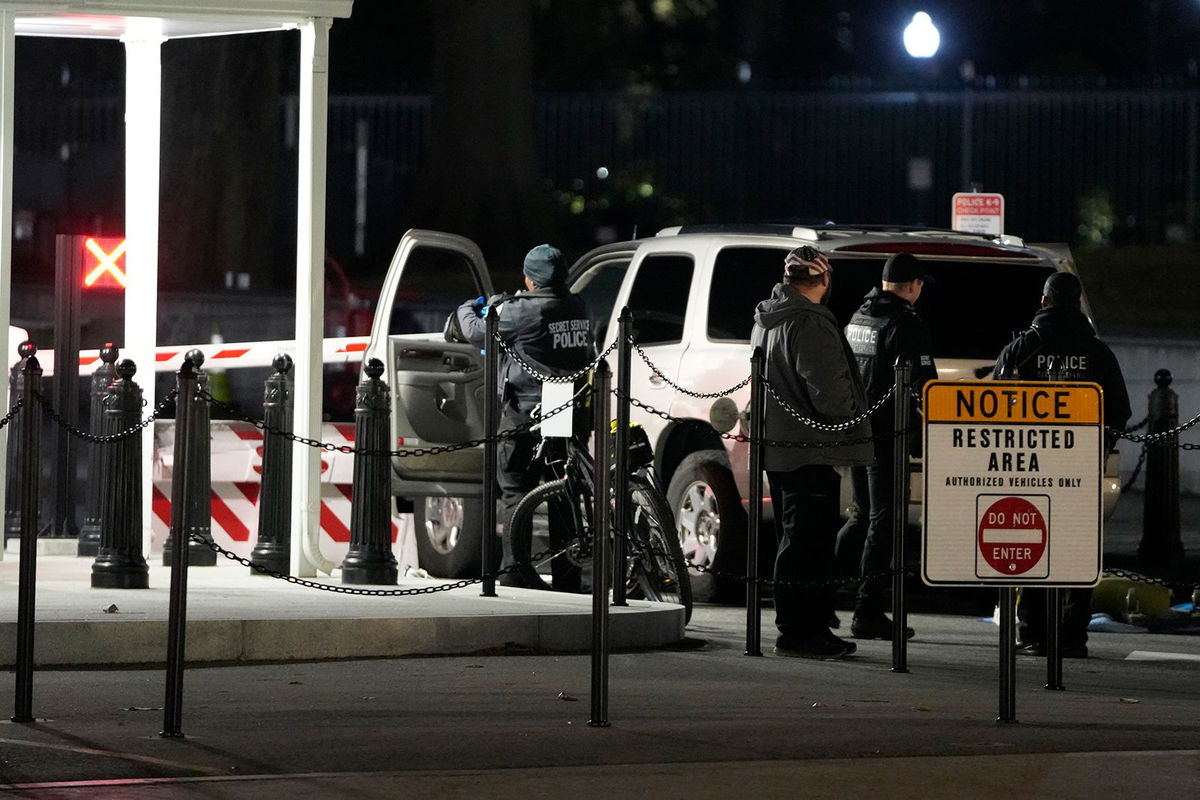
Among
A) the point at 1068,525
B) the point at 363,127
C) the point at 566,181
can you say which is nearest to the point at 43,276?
the point at 363,127

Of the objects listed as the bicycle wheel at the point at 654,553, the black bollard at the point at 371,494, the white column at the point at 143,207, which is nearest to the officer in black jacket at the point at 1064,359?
the bicycle wheel at the point at 654,553

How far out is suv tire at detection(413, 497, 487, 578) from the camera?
14195 millimetres

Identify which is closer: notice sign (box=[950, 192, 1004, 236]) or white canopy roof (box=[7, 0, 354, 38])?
white canopy roof (box=[7, 0, 354, 38])

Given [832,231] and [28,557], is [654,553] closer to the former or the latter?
[832,231]

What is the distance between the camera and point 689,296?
1366 centimetres

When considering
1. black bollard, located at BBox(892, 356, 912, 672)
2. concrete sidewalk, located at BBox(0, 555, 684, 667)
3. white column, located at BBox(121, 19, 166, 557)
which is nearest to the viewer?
concrete sidewalk, located at BBox(0, 555, 684, 667)

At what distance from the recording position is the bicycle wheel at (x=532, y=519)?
487 inches

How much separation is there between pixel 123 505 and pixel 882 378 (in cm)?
368

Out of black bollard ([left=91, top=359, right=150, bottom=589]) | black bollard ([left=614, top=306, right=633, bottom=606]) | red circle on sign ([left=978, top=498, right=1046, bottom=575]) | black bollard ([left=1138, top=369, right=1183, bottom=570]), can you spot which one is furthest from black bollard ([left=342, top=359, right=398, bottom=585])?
black bollard ([left=1138, top=369, right=1183, bottom=570])

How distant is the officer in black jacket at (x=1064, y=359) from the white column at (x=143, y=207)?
4846 millimetres

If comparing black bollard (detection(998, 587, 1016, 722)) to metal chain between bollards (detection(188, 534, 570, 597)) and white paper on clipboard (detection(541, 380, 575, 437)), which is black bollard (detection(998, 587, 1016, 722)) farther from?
white paper on clipboard (detection(541, 380, 575, 437))

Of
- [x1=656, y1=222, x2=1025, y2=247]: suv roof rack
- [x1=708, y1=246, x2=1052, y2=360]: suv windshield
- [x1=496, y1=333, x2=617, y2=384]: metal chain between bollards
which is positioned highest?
[x1=656, y1=222, x2=1025, y2=247]: suv roof rack

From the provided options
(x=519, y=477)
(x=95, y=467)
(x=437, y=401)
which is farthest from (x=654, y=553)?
(x=95, y=467)

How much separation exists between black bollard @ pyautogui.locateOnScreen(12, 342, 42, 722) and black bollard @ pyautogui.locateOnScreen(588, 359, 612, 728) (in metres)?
1.96
